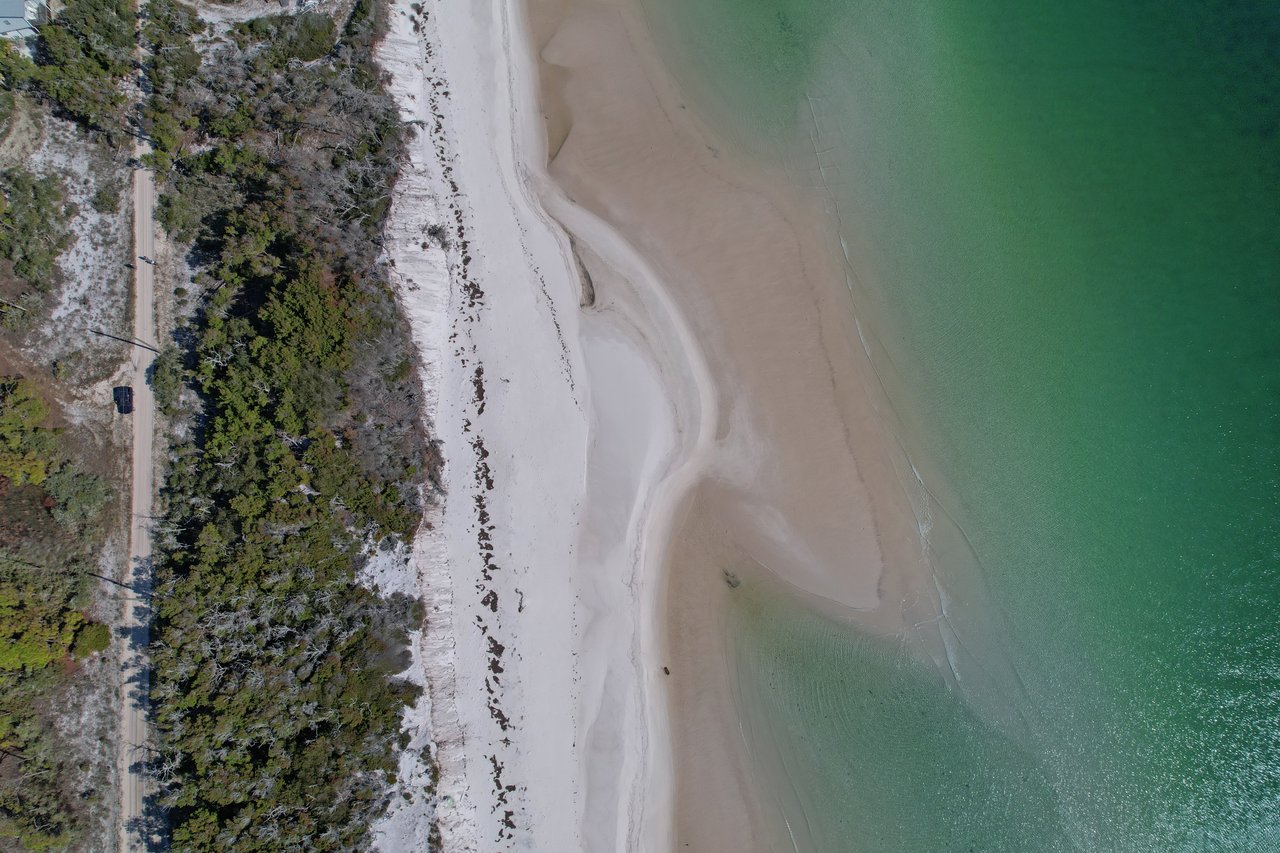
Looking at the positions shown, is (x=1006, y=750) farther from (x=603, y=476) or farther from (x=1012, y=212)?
(x=1012, y=212)

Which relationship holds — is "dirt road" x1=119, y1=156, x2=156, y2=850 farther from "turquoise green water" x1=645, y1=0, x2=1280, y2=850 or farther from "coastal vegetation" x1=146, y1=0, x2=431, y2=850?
"turquoise green water" x1=645, y1=0, x2=1280, y2=850

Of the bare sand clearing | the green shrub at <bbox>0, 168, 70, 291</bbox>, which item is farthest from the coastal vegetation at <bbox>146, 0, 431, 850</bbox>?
the green shrub at <bbox>0, 168, 70, 291</bbox>

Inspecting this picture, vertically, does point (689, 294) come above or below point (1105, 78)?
below

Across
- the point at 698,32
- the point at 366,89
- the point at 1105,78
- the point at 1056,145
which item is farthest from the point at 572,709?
the point at 1105,78

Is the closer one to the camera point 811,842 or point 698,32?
point 811,842

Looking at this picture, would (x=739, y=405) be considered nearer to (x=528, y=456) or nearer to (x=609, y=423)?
(x=609, y=423)

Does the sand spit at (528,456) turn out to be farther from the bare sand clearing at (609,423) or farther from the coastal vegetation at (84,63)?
the coastal vegetation at (84,63)

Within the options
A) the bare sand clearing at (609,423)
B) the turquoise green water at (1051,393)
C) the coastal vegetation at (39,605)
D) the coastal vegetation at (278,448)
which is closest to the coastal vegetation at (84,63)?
the coastal vegetation at (278,448)
